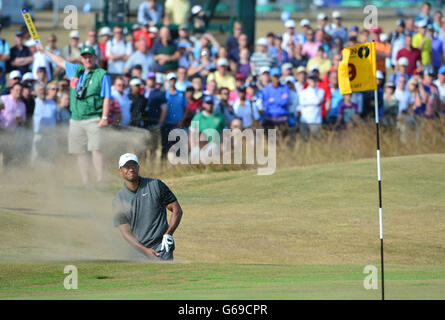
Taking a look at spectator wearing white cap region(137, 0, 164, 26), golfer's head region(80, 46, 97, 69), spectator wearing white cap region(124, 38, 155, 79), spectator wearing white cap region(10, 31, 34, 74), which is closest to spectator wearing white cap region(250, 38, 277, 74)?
spectator wearing white cap region(124, 38, 155, 79)

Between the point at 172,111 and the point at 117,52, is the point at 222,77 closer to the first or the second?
the point at 172,111

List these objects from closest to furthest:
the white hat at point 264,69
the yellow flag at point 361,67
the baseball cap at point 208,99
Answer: the yellow flag at point 361,67 → the baseball cap at point 208,99 → the white hat at point 264,69

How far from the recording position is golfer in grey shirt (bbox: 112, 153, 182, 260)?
30.8 feet

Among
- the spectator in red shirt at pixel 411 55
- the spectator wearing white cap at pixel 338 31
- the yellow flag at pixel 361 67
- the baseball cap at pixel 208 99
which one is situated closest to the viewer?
the yellow flag at pixel 361 67

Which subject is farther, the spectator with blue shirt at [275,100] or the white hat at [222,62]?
the white hat at [222,62]

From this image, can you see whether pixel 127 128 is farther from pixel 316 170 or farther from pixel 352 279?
pixel 352 279

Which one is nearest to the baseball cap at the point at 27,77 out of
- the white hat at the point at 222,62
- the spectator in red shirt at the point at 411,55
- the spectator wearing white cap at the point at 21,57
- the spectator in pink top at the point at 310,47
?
the spectator wearing white cap at the point at 21,57

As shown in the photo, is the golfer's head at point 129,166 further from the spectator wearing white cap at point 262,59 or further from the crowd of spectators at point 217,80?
the spectator wearing white cap at point 262,59

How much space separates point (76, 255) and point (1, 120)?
19.0 ft

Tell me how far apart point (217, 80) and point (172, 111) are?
1.80 metres

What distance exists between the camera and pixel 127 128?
16.6 metres

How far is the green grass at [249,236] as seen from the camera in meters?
8.60

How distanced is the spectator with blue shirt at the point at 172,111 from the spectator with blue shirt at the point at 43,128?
6.58 ft
